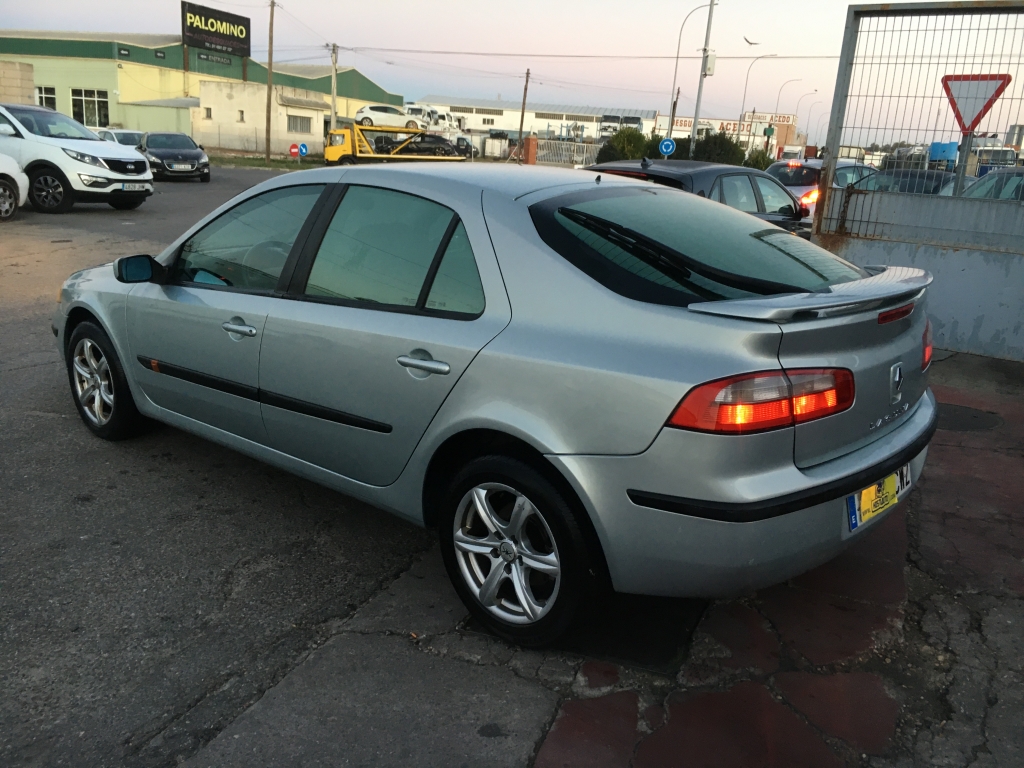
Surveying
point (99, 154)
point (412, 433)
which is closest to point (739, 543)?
point (412, 433)

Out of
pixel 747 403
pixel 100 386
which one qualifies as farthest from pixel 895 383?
pixel 100 386

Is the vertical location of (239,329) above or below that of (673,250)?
below

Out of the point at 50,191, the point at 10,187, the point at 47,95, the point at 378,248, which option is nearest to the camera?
the point at 378,248

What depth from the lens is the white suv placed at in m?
14.5

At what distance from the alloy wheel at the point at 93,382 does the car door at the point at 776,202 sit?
6.55 meters

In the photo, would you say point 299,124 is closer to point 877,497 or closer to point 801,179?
point 801,179

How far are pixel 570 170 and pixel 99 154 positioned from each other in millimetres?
13990

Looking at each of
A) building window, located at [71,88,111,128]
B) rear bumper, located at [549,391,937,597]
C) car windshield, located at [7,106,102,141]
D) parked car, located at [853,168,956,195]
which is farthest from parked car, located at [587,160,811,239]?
building window, located at [71,88,111,128]

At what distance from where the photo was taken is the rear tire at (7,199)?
1362 centimetres

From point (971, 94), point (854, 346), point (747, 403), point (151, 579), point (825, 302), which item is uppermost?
point (971, 94)

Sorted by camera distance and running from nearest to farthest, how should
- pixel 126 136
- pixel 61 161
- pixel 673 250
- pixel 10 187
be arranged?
pixel 673 250 < pixel 10 187 < pixel 61 161 < pixel 126 136

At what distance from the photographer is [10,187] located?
13.7 m

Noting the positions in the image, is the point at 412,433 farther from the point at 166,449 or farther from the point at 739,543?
the point at 166,449

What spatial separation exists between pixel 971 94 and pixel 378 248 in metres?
5.82
